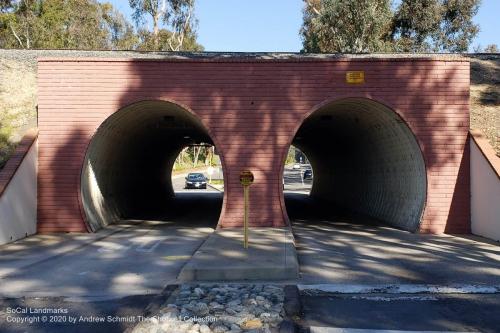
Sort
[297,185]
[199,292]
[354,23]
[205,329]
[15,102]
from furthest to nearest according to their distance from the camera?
[297,185], [354,23], [15,102], [199,292], [205,329]

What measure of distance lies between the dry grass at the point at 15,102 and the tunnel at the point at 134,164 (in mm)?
2544

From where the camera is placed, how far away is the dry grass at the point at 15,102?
54.3 feet

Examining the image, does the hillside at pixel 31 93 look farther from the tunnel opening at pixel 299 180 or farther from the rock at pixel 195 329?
the tunnel opening at pixel 299 180

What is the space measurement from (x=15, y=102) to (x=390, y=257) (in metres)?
14.3

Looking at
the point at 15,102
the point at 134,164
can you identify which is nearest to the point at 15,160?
the point at 15,102

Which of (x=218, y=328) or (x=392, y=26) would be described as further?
(x=392, y=26)

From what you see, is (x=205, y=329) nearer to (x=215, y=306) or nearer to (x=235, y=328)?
(x=235, y=328)

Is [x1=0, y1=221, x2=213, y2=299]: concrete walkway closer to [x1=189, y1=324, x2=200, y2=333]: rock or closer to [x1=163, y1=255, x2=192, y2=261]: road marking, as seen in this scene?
[x1=163, y1=255, x2=192, y2=261]: road marking

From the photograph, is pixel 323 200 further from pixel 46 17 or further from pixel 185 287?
pixel 46 17

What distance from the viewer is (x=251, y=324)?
608cm

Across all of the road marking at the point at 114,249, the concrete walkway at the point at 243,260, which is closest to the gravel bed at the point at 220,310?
the concrete walkway at the point at 243,260

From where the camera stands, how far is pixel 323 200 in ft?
95.5

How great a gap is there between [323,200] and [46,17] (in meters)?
34.6

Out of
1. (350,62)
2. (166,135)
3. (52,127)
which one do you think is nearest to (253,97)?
(350,62)
